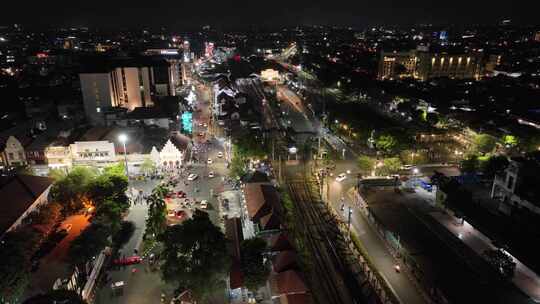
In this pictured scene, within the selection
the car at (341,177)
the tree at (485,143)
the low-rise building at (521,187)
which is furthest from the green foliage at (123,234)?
the tree at (485,143)

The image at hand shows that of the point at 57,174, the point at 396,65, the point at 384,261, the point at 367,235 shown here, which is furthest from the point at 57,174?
the point at 396,65

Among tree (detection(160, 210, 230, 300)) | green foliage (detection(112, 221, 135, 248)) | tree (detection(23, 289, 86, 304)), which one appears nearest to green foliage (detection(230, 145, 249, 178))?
green foliage (detection(112, 221, 135, 248))

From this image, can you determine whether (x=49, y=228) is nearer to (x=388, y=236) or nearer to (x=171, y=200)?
(x=171, y=200)

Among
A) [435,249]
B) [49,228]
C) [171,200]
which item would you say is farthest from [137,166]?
[435,249]

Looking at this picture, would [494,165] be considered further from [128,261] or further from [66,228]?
[66,228]

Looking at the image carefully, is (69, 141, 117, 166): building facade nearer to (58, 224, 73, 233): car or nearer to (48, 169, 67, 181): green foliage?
(48, 169, 67, 181): green foliage

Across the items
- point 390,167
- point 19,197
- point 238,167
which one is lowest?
point 390,167

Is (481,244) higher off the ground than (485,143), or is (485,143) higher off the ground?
(485,143)

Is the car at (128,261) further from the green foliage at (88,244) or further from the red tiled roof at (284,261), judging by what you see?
the red tiled roof at (284,261)
